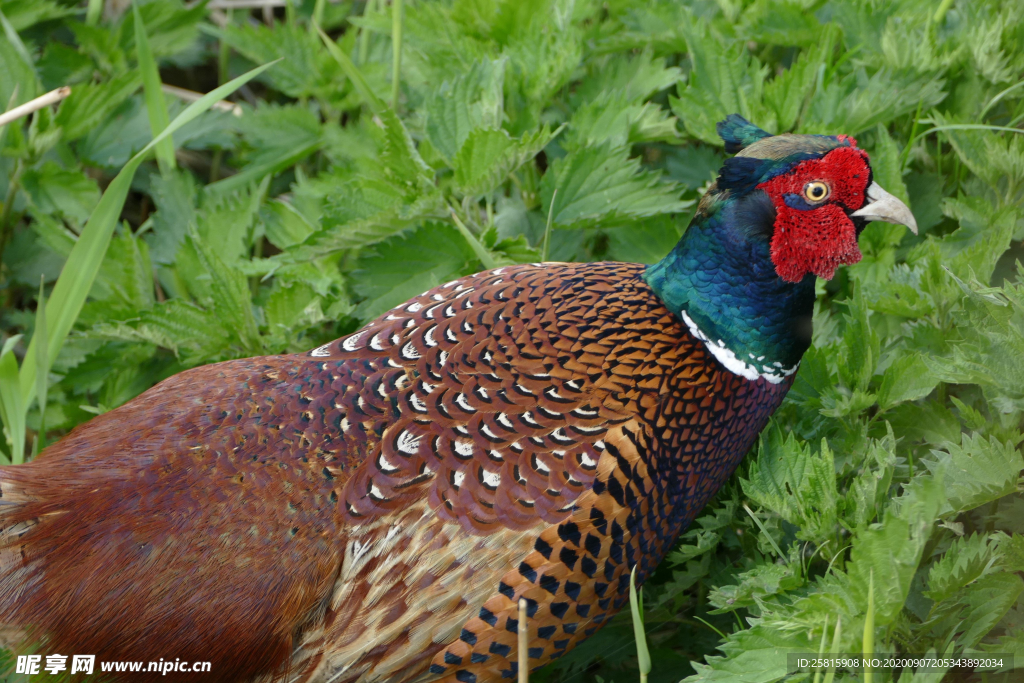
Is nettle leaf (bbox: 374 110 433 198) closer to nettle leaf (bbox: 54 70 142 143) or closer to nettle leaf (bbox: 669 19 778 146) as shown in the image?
nettle leaf (bbox: 669 19 778 146)

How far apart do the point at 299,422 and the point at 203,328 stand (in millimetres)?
878

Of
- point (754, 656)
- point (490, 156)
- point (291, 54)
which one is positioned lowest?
point (754, 656)

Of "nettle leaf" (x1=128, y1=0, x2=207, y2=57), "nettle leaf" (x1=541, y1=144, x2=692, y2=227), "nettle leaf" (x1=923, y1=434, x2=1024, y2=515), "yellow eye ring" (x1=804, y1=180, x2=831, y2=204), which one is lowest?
"nettle leaf" (x1=923, y1=434, x2=1024, y2=515)

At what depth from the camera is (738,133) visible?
7.50 ft

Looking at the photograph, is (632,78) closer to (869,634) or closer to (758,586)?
(758,586)

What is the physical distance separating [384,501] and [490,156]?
1155 mm

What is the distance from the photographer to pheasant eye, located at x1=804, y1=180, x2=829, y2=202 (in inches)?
82.2

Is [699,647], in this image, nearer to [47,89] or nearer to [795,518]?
[795,518]

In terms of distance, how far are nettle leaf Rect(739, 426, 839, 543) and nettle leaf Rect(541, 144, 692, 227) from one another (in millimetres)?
869

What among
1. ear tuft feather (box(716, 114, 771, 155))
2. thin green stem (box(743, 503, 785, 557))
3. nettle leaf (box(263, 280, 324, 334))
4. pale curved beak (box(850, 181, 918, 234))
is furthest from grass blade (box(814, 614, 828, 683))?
nettle leaf (box(263, 280, 324, 334))

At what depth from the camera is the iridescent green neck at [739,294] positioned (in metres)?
2.15

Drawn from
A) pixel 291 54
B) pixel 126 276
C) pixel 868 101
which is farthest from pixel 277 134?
pixel 868 101

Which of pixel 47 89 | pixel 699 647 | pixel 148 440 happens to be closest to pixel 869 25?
pixel 699 647

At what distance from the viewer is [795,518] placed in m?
2.08
